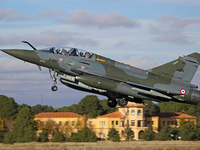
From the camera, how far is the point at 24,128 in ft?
256

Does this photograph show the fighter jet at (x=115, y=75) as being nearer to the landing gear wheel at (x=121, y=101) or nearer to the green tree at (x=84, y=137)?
the landing gear wheel at (x=121, y=101)

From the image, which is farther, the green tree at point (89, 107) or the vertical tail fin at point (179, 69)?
the green tree at point (89, 107)

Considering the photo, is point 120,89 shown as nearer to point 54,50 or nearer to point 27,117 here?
point 54,50

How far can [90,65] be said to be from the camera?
97.3ft

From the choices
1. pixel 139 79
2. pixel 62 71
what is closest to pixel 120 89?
pixel 139 79

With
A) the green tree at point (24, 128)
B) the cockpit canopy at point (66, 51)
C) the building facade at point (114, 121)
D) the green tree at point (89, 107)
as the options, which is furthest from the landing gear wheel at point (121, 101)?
the green tree at point (89, 107)

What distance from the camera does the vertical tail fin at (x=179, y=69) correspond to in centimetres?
3278

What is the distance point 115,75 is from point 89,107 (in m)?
86.4

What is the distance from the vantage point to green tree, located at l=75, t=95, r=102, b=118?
115m

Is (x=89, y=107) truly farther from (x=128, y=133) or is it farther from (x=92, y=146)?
(x=92, y=146)

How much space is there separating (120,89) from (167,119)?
2629 inches

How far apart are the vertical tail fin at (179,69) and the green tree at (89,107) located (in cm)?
8209

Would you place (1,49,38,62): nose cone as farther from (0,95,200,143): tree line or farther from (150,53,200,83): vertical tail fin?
(0,95,200,143): tree line

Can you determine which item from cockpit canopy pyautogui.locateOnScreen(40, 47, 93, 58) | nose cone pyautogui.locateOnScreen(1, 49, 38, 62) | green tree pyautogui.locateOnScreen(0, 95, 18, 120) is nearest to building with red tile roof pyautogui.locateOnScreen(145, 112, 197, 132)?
green tree pyautogui.locateOnScreen(0, 95, 18, 120)
